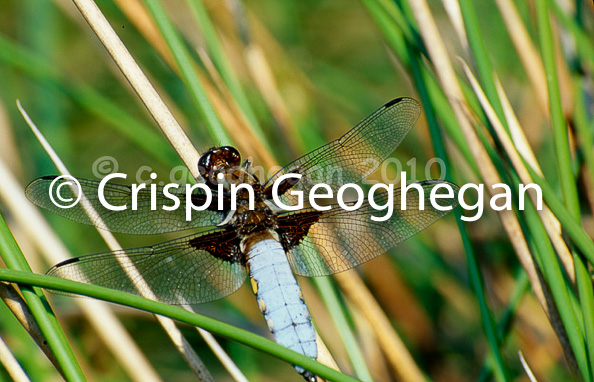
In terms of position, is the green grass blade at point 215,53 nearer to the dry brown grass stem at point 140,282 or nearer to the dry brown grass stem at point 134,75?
the dry brown grass stem at point 134,75

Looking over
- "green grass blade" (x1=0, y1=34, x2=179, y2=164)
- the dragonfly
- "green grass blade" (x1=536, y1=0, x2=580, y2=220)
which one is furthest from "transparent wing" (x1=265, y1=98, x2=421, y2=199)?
"green grass blade" (x1=0, y1=34, x2=179, y2=164)

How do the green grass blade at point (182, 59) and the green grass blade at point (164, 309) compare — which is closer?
the green grass blade at point (164, 309)

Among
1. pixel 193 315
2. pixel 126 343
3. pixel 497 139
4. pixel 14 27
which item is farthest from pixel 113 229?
pixel 14 27

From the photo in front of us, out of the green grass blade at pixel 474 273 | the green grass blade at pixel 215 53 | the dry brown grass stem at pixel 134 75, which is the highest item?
the green grass blade at pixel 215 53

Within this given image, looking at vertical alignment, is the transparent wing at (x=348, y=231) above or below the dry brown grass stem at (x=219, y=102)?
below

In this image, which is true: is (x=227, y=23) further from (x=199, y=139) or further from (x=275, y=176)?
(x=275, y=176)

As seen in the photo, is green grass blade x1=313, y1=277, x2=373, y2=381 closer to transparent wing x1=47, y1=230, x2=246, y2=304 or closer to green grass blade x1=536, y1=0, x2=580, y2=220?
transparent wing x1=47, y1=230, x2=246, y2=304

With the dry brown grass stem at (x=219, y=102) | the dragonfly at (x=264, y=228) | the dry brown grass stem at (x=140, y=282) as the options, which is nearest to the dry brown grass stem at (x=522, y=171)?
the dragonfly at (x=264, y=228)
